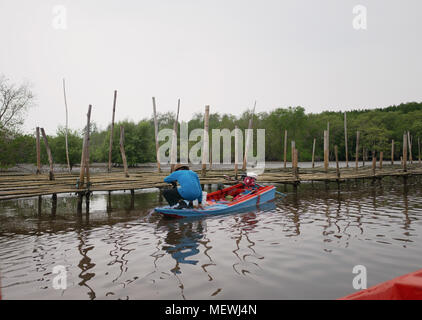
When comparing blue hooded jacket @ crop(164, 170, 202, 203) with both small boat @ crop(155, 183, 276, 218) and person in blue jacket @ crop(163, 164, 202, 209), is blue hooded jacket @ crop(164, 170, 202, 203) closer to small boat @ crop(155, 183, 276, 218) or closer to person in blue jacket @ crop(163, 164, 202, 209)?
person in blue jacket @ crop(163, 164, 202, 209)

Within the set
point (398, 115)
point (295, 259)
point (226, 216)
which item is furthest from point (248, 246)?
point (398, 115)

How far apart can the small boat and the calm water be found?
1.40 ft

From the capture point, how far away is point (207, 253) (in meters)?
6.39

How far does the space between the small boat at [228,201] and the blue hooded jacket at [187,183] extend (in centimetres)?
45

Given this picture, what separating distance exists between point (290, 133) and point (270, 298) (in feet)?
198

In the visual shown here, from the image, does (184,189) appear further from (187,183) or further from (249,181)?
(249,181)

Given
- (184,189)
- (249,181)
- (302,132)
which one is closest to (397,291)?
(184,189)

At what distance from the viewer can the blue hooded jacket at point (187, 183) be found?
9578mm

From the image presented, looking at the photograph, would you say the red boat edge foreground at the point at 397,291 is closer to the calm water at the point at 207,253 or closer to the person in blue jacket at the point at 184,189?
the calm water at the point at 207,253

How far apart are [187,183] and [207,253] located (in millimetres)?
3598

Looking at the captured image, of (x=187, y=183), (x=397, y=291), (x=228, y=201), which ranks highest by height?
(x=187, y=183)

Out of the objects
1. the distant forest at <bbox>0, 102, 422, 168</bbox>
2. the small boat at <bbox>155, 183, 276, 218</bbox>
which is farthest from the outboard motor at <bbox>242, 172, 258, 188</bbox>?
the distant forest at <bbox>0, 102, 422, 168</bbox>

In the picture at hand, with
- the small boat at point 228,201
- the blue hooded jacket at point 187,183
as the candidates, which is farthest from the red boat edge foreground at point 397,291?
the small boat at point 228,201
